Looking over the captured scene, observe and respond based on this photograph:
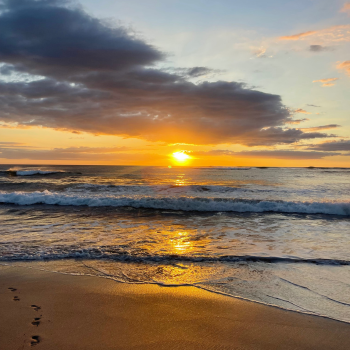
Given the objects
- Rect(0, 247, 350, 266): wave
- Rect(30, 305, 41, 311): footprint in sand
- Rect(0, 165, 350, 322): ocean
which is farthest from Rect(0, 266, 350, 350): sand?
Rect(0, 247, 350, 266): wave

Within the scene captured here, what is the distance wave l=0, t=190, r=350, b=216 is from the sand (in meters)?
12.5

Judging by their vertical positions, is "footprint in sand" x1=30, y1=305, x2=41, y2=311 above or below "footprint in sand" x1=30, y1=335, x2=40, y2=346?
below

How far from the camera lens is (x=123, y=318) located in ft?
11.9

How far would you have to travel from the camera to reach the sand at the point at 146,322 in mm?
3062

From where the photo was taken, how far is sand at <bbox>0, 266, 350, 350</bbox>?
3062 mm

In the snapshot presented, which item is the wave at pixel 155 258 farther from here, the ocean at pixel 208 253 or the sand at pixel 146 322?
the sand at pixel 146 322

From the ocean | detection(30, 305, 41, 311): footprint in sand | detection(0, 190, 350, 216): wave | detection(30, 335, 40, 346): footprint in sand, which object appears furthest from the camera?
A: detection(0, 190, 350, 216): wave

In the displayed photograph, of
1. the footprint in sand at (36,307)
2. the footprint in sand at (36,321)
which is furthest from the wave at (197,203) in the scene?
the footprint in sand at (36,321)

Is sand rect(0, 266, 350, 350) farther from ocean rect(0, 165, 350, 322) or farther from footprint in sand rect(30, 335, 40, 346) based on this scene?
ocean rect(0, 165, 350, 322)

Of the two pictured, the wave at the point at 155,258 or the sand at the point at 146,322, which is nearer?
the sand at the point at 146,322

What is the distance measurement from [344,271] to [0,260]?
24.5 feet

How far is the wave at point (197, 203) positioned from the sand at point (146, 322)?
12485mm

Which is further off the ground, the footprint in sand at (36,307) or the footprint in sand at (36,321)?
the footprint in sand at (36,321)

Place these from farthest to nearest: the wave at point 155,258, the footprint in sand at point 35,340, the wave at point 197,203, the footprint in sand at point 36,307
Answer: the wave at point 197,203
the wave at point 155,258
the footprint in sand at point 36,307
the footprint in sand at point 35,340
